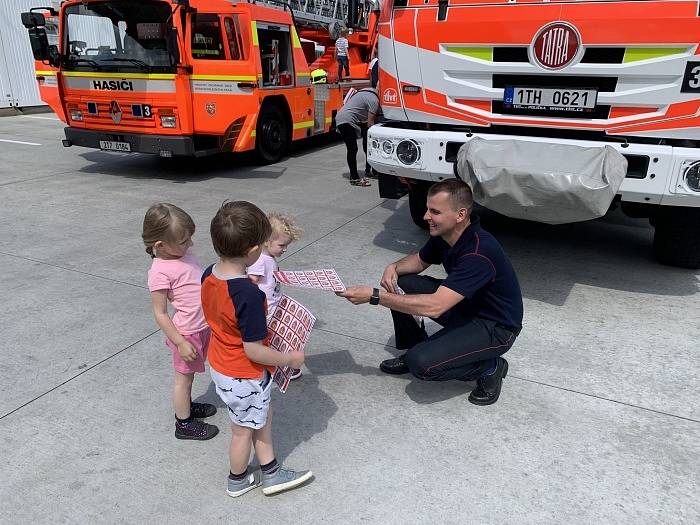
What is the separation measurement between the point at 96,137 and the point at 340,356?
623 centimetres

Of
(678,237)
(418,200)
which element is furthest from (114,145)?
(678,237)

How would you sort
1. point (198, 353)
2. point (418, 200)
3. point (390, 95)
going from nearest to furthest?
1. point (198, 353)
2. point (390, 95)
3. point (418, 200)

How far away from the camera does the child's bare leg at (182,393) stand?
2500 millimetres

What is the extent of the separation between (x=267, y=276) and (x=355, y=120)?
17.4 feet

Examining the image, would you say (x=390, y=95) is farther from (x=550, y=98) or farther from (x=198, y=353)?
(x=198, y=353)

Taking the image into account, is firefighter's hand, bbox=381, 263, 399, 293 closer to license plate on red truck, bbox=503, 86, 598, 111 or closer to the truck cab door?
license plate on red truck, bbox=503, 86, 598, 111

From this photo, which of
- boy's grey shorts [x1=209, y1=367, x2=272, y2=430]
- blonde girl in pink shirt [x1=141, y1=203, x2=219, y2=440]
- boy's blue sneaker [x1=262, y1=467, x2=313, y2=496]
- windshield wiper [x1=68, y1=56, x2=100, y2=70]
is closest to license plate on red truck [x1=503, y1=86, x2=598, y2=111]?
blonde girl in pink shirt [x1=141, y1=203, x2=219, y2=440]

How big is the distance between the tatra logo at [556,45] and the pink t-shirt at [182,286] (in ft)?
9.02

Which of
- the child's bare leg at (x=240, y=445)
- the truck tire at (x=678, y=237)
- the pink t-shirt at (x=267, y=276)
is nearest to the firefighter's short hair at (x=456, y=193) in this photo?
the pink t-shirt at (x=267, y=276)

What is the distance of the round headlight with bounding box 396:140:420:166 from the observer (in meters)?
4.31

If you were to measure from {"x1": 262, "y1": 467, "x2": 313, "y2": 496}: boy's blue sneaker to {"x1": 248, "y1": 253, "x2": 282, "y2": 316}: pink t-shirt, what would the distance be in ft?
2.49

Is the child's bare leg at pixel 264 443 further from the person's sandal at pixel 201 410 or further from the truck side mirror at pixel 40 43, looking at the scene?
the truck side mirror at pixel 40 43

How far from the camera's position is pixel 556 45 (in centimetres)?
375

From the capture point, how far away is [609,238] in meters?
5.40
